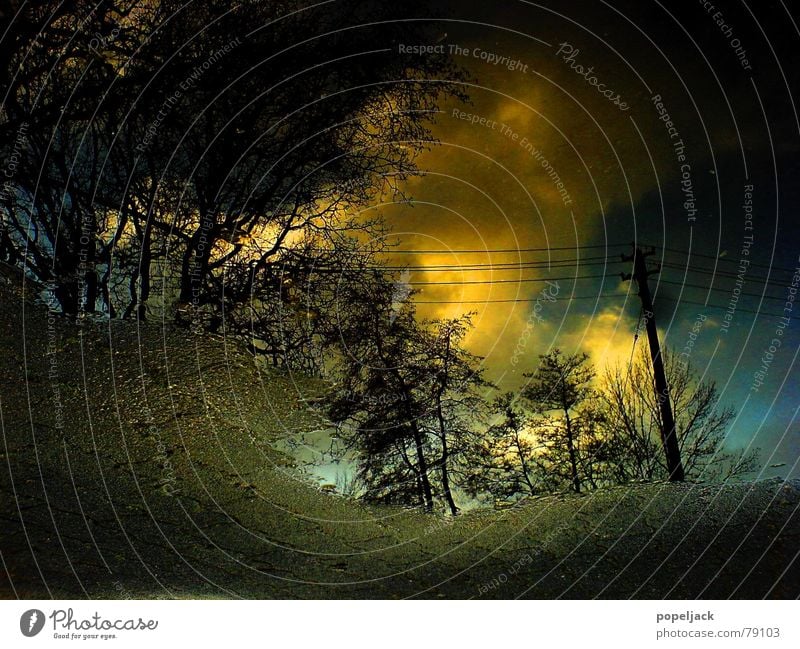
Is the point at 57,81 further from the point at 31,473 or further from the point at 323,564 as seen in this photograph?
the point at 323,564

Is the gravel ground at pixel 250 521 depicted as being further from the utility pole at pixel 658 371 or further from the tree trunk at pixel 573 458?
the utility pole at pixel 658 371

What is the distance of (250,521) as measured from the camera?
326cm

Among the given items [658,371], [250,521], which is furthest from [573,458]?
[250,521]

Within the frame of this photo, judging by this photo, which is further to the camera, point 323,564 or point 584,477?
point 584,477

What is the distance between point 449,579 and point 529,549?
0.52 meters

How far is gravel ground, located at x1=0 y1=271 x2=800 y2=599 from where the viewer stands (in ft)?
9.05

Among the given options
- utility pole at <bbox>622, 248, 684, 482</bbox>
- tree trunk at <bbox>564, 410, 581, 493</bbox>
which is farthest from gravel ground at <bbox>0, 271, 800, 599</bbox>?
utility pole at <bbox>622, 248, 684, 482</bbox>

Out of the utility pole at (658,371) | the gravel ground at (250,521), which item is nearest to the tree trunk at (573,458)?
the gravel ground at (250,521)

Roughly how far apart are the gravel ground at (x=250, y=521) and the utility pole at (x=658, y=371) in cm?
46

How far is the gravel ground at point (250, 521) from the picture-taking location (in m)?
2.76

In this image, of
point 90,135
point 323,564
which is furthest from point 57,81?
point 323,564

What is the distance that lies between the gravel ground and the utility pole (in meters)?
0.46

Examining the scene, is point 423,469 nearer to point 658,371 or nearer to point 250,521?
point 250,521

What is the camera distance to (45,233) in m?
4.48
